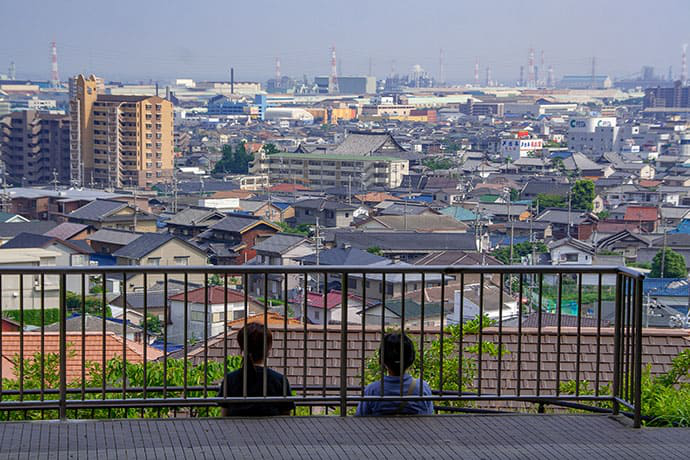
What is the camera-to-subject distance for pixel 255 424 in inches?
58.9

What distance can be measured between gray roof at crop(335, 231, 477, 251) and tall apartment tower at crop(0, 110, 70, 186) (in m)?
14.3

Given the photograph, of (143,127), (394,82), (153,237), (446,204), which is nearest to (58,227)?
(153,237)

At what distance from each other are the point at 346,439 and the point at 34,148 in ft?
88.3

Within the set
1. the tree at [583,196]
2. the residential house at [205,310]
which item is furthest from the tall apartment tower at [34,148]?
the residential house at [205,310]

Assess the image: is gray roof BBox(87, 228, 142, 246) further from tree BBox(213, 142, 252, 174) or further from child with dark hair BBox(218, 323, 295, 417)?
tree BBox(213, 142, 252, 174)

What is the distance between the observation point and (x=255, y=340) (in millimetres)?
Result: 1528

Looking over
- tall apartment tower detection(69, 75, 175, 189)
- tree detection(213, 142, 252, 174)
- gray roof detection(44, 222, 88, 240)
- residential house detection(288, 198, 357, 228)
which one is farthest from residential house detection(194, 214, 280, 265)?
tree detection(213, 142, 252, 174)

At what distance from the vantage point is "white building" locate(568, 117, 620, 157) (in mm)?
37625

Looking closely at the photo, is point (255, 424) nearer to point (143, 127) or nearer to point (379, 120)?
point (143, 127)

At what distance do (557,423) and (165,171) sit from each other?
1005 inches

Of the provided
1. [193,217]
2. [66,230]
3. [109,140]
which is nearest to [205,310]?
[66,230]

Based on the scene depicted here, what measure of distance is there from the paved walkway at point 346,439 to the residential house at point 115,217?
13.3 m

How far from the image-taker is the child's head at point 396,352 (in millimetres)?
1554

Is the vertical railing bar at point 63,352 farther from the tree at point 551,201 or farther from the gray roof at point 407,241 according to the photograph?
the tree at point 551,201
